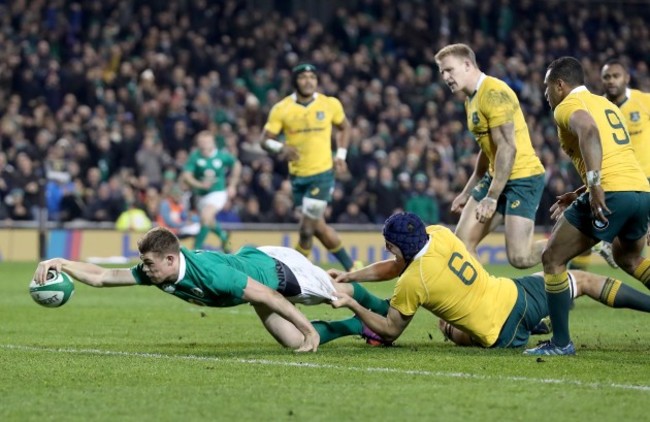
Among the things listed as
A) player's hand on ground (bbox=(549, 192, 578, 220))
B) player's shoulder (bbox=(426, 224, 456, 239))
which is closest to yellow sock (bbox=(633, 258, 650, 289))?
player's hand on ground (bbox=(549, 192, 578, 220))

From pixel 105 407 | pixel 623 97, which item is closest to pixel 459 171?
pixel 623 97

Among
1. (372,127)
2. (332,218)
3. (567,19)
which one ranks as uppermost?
(567,19)

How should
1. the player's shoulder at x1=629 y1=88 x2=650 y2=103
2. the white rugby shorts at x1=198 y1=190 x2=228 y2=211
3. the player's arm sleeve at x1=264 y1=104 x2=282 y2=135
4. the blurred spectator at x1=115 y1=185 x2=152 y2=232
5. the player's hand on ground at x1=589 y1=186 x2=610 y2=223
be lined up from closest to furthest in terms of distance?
the player's hand on ground at x1=589 y1=186 x2=610 y2=223 < the player's shoulder at x1=629 y1=88 x2=650 y2=103 < the player's arm sleeve at x1=264 y1=104 x2=282 y2=135 < the white rugby shorts at x1=198 y1=190 x2=228 y2=211 < the blurred spectator at x1=115 y1=185 x2=152 y2=232

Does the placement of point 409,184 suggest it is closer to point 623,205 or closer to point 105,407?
point 623,205

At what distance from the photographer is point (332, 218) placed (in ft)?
80.8

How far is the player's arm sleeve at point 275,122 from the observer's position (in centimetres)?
1645

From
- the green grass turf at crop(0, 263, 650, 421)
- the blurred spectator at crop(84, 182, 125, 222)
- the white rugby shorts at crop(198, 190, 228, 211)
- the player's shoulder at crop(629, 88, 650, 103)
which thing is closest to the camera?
the green grass turf at crop(0, 263, 650, 421)

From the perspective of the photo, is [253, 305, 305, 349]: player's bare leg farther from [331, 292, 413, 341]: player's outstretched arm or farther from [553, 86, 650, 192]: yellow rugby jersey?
[553, 86, 650, 192]: yellow rugby jersey

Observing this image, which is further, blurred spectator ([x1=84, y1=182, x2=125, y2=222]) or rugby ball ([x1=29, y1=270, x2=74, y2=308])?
blurred spectator ([x1=84, y1=182, x2=125, y2=222])

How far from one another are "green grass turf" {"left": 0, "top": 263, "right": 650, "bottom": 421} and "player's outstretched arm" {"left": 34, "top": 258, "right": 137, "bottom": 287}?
0.55 m

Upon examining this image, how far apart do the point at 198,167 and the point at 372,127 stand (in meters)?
8.29

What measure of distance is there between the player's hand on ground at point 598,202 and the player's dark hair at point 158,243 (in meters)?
2.80

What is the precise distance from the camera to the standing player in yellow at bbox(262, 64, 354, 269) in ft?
53.5

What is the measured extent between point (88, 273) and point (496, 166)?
3553 millimetres
